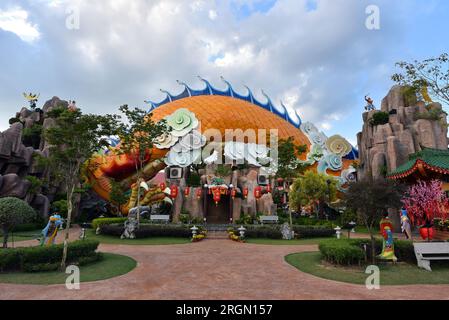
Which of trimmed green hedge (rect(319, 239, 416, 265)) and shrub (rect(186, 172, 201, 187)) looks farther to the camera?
shrub (rect(186, 172, 201, 187))

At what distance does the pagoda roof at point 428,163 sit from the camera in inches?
664

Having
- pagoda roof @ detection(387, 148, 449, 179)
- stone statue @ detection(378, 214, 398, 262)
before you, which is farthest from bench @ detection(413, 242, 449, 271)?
pagoda roof @ detection(387, 148, 449, 179)

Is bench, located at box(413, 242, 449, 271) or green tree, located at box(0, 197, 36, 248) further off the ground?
green tree, located at box(0, 197, 36, 248)

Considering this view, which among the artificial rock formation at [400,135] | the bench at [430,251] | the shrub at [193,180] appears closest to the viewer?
the bench at [430,251]

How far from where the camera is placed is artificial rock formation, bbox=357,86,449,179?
22531mm

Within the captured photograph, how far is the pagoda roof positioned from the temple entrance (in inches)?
583

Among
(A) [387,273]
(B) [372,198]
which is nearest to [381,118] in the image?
(B) [372,198]

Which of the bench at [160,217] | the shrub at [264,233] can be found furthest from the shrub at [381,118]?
the bench at [160,217]

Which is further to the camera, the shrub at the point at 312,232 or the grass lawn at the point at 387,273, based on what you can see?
the shrub at the point at 312,232

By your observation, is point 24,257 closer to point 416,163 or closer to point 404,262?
point 404,262

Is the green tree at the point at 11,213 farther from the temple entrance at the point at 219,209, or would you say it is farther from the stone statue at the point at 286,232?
the temple entrance at the point at 219,209

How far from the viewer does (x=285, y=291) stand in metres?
6.74

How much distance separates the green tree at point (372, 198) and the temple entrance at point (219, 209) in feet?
Result: 58.1

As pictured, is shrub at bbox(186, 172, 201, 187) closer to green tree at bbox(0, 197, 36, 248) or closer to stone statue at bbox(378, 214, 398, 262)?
green tree at bbox(0, 197, 36, 248)
